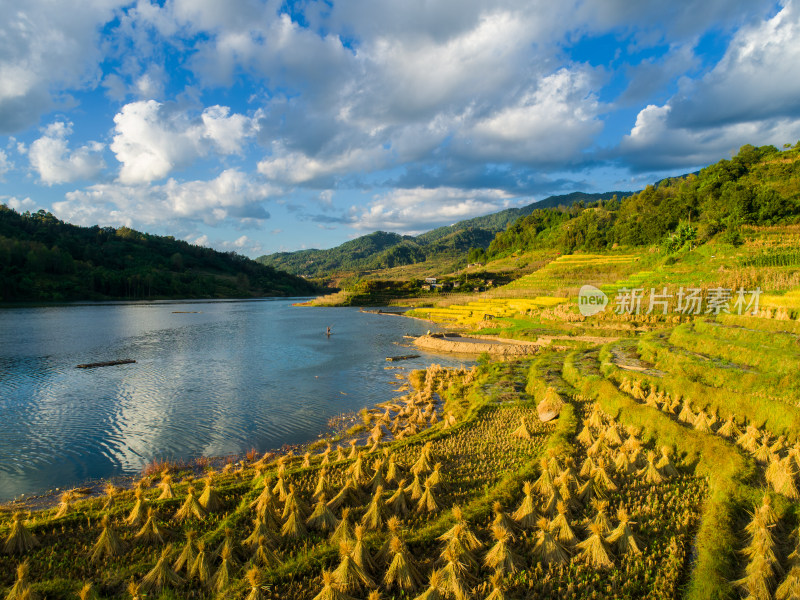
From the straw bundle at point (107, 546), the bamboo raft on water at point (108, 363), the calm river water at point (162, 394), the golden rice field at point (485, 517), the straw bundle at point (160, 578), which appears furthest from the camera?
the bamboo raft on water at point (108, 363)

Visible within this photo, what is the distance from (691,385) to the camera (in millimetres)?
18625

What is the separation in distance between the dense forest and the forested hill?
410 ft

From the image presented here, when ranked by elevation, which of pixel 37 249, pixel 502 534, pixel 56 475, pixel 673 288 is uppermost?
pixel 37 249

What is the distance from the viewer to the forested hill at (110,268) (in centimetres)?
10631

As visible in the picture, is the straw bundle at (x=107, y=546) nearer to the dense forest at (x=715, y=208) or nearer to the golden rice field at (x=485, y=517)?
the golden rice field at (x=485, y=517)

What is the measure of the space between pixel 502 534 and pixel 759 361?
712 inches

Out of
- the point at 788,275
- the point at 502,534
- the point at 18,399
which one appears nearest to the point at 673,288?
the point at 788,275

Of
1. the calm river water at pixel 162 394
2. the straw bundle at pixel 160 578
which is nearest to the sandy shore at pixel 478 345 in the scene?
the calm river water at pixel 162 394

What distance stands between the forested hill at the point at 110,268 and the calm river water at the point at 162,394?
7009cm

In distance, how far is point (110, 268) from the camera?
13412 centimetres

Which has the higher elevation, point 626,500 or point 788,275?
point 788,275

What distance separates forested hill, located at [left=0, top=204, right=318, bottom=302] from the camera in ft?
349

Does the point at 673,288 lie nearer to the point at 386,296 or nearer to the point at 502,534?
the point at 502,534

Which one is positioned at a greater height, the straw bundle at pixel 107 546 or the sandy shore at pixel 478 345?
the straw bundle at pixel 107 546
